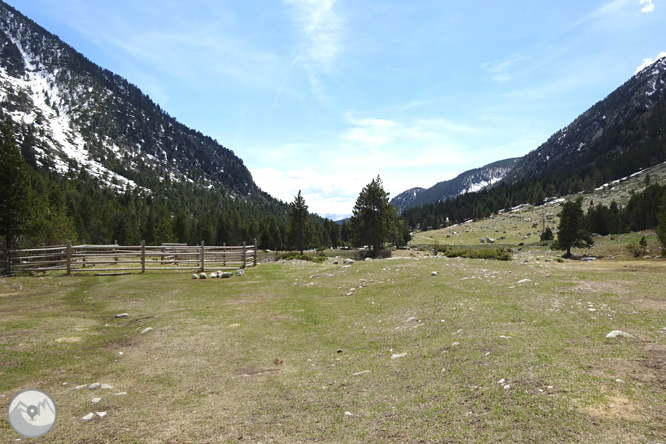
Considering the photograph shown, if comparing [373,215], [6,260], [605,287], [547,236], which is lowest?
[605,287]

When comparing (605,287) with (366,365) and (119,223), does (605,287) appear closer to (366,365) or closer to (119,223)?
(366,365)

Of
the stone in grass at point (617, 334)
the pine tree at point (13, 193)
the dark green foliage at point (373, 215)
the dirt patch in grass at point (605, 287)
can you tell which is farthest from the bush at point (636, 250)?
the pine tree at point (13, 193)

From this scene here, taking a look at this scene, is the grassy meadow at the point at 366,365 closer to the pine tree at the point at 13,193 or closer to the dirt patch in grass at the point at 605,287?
the dirt patch in grass at the point at 605,287

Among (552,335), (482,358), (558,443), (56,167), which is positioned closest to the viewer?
(558,443)

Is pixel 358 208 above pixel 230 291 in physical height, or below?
above

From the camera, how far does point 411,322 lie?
34.1ft

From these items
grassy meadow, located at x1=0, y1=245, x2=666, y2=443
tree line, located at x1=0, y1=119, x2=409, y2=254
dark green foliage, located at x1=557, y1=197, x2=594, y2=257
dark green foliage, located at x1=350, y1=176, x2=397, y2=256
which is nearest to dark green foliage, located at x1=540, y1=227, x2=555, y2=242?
tree line, located at x1=0, y1=119, x2=409, y2=254

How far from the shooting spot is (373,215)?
53.1 meters

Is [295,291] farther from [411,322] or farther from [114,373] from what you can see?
[114,373]

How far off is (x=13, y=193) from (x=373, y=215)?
42952mm

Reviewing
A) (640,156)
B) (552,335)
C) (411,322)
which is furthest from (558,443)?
(640,156)

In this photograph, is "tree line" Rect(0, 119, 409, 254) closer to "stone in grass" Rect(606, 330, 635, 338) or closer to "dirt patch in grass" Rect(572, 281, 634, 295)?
"stone in grass" Rect(606, 330, 635, 338)

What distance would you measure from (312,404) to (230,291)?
43.9 feet

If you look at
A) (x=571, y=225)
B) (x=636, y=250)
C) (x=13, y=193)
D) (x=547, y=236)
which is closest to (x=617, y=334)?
(x=13, y=193)
